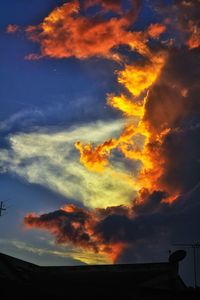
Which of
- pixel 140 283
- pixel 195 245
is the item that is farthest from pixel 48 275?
pixel 195 245

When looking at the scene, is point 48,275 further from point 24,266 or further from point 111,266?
point 111,266

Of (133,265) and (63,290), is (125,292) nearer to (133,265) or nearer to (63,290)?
(63,290)

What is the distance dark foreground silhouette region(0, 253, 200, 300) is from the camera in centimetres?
2397

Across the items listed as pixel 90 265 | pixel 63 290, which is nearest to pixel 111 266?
pixel 90 265

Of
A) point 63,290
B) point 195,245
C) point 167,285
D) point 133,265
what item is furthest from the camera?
point 195,245

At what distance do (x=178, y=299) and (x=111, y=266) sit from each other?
43.5ft

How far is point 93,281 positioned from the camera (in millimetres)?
31953

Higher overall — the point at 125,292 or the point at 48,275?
the point at 48,275

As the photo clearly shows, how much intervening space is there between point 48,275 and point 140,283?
8934 mm

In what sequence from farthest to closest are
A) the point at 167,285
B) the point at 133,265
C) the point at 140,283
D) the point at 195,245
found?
1. the point at 195,245
2. the point at 133,265
3. the point at 167,285
4. the point at 140,283

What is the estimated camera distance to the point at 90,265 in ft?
121

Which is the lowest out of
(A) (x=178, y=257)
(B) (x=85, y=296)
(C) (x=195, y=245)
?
(B) (x=85, y=296)

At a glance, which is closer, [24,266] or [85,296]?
[85,296]

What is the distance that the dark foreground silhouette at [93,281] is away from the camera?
24.0 m
